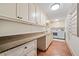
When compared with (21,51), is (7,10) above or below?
above

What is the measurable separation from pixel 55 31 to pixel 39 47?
3987 millimetres

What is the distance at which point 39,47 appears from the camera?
3.55 m

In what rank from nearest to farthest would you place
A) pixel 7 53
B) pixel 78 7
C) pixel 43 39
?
1. pixel 7 53
2. pixel 78 7
3. pixel 43 39

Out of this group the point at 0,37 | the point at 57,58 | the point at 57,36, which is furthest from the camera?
the point at 57,36

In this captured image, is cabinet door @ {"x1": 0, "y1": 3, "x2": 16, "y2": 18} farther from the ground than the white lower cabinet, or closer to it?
farther from the ground

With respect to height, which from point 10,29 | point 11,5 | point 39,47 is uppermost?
point 11,5

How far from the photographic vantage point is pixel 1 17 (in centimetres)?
90

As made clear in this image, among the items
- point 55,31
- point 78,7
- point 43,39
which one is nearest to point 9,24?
point 78,7

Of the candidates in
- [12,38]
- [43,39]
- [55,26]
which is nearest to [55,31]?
[55,26]

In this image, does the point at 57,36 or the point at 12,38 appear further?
the point at 57,36

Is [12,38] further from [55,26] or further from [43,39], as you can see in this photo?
[55,26]

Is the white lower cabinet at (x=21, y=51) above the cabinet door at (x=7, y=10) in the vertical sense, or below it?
below

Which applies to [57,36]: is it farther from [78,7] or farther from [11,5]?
[11,5]

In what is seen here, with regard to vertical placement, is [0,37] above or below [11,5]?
below
